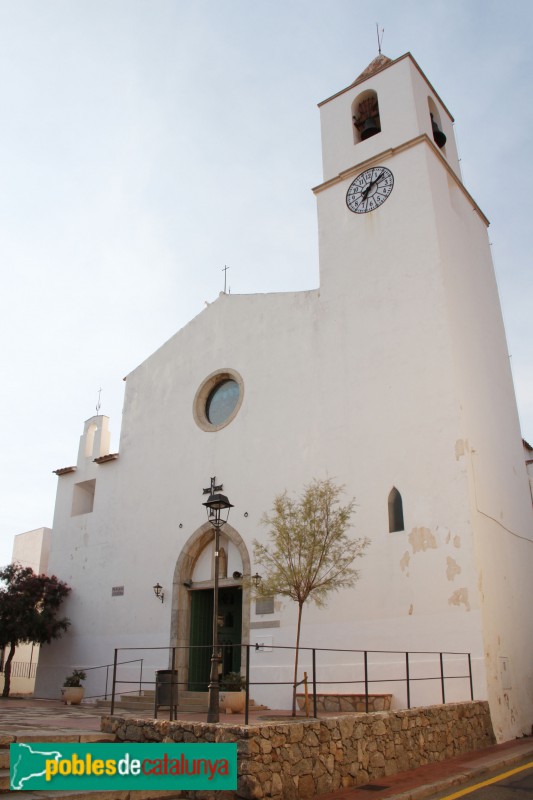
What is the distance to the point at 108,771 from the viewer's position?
7.54 m

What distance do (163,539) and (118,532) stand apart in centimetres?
205

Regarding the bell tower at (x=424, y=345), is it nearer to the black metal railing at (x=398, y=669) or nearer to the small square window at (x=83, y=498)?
the black metal railing at (x=398, y=669)

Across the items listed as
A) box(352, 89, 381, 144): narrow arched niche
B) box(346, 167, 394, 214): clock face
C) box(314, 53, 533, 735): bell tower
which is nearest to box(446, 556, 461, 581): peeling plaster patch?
box(314, 53, 533, 735): bell tower

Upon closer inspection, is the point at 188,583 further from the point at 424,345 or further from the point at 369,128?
the point at 369,128

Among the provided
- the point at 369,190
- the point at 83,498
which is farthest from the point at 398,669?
the point at 83,498

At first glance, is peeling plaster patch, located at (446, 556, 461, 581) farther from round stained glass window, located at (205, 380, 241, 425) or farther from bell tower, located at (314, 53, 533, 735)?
round stained glass window, located at (205, 380, 241, 425)

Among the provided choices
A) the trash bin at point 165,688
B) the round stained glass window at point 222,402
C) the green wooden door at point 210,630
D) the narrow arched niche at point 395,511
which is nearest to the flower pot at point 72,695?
the green wooden door at point 210,630

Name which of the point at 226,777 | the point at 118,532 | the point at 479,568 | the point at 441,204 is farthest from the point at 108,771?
the point at 441,204

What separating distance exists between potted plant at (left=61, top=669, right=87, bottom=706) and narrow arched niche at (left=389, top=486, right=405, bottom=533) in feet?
31.6

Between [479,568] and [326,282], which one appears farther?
[326,282]

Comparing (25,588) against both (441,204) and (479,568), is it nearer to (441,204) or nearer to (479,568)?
(479,568)

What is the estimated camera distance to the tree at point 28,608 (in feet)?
61.3

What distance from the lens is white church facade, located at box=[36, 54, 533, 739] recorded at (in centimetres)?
1305

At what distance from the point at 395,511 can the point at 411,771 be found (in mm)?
5392
